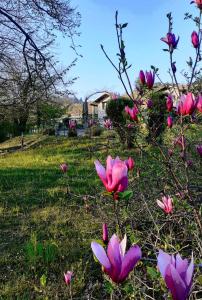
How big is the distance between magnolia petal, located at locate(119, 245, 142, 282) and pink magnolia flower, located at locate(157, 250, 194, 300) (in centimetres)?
8

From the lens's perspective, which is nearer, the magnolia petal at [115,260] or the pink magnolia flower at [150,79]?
the magnolia petal at [115,260]

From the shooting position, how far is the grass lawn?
117 inches

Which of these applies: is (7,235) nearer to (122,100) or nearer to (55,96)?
(55,96)

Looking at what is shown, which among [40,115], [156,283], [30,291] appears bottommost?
[30,291]

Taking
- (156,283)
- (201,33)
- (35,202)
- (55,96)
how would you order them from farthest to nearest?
(55,96)
(35,202)
(156,283)
(201,33)

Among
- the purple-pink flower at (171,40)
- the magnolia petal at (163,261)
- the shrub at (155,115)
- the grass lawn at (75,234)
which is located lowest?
the grass lawn at (75,234)

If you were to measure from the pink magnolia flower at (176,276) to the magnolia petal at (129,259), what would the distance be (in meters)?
0.08

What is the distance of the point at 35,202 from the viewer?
19.7 ft

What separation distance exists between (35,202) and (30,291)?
9.55 ft

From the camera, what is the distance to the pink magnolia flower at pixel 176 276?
819 millimetres

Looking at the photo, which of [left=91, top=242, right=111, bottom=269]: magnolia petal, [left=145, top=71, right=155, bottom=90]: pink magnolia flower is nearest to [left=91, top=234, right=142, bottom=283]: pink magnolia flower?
[left=91, top=242, right=111, bottom=269]: magnolia petal

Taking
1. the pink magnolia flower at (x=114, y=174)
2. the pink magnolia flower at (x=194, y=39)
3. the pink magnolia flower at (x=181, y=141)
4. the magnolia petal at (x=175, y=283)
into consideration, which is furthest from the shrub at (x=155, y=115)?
the magnolia petal at (x=175, y=283)

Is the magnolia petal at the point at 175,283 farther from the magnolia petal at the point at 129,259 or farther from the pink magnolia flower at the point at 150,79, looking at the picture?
the pink magnolia flower at the point at 150,79

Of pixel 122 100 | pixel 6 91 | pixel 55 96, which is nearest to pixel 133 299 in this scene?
pixel 6 91
